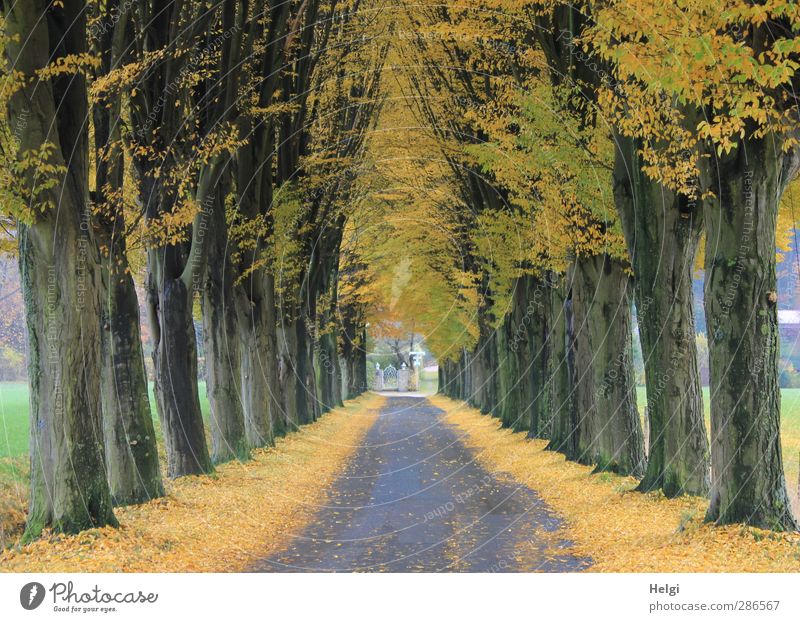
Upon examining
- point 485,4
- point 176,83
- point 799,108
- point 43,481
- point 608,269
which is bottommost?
point 43,481

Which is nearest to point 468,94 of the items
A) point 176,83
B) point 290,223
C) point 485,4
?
point 485,4

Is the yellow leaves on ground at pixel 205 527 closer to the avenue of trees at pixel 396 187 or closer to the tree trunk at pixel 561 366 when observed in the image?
the avenue of trees at pixel 396 187

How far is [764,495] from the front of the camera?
13.2 meters

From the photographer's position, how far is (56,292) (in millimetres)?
13625

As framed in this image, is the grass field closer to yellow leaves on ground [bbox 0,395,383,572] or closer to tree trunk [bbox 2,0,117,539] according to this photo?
tree trunk [bbox 2,0,117,539]

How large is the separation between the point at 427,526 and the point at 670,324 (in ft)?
18.5

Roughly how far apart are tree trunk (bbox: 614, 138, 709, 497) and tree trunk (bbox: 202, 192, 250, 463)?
466 inches

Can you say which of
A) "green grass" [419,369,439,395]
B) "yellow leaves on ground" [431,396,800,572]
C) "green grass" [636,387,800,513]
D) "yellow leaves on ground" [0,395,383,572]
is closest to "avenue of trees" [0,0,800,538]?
"yellow leaves on ground" [431,396,800,572]

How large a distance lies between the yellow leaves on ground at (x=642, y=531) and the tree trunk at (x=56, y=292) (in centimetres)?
701

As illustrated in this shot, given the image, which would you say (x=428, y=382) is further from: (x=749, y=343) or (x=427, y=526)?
(x=749, y=343)

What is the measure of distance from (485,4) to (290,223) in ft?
39.3

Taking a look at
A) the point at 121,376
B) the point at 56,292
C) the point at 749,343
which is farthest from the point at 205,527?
the point at 749,343

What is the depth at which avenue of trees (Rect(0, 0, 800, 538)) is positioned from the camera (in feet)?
43.8

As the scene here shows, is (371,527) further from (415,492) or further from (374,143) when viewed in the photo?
(374,143)
